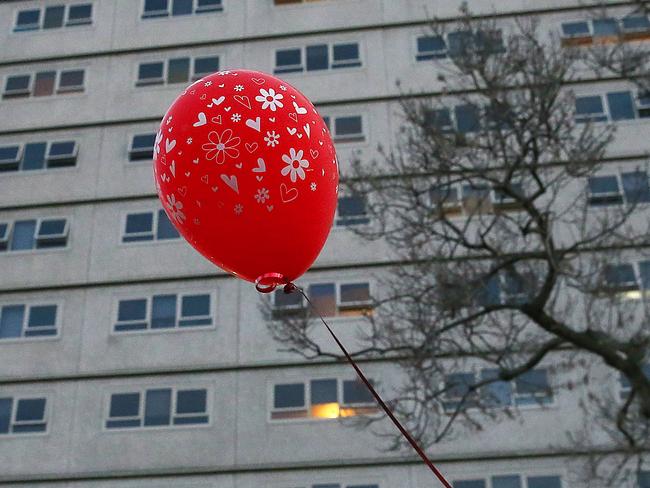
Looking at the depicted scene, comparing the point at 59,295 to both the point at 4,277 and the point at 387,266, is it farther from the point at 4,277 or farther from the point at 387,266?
the point at 387,266

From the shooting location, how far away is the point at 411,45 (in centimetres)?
2086

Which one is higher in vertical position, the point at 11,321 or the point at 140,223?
the point at 140,223

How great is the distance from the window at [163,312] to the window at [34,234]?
2156mm

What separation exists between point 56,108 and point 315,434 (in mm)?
9885

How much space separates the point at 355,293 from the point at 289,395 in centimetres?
247

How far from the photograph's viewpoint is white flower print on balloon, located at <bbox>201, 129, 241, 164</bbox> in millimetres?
6160

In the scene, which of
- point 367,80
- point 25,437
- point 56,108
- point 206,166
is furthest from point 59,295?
point 206,166

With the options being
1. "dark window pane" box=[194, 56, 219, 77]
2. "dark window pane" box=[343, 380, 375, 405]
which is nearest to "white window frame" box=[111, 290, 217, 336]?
"dark window pane" box=[343, 380, 375, 405]

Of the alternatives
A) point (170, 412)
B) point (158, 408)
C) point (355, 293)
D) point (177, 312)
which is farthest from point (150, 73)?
point (170, 412)

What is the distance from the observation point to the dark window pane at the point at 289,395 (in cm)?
1792

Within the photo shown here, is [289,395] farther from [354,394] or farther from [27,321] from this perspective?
[27,321]

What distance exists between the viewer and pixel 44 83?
21797 millimetres

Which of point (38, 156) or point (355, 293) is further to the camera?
point (38, 156)

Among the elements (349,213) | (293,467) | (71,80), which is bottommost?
(293,467)
